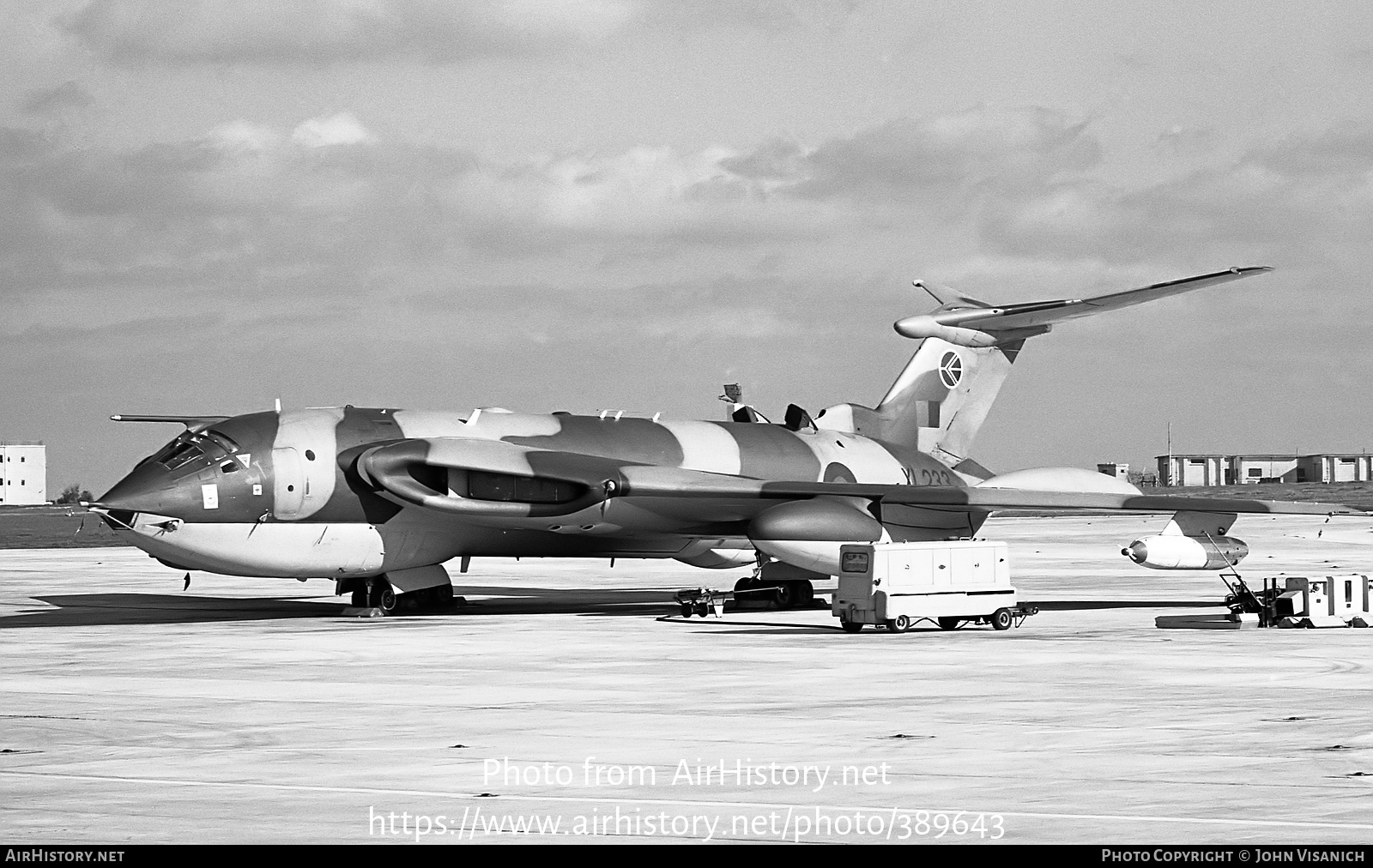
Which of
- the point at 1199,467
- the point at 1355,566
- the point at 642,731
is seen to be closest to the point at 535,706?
the point at 642,731

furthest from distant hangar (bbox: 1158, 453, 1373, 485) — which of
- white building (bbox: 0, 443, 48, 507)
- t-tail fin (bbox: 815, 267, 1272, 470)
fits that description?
t-tail fin (bbox: 815, 267, 1272, 470)

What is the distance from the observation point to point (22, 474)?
17838 cm

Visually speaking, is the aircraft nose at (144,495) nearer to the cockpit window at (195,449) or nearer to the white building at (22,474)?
the cockpit window at (195,449)

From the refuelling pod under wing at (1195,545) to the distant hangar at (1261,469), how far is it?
486 feet

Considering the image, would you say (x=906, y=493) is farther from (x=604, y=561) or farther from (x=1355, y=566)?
(x=604, y=561)

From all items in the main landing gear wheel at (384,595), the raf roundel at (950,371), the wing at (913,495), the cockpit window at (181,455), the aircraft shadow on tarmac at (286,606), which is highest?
the raf roundel at (950,371)

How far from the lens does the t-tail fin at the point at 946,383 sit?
35.6 metres

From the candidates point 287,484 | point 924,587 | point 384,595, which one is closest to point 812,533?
point 924,587

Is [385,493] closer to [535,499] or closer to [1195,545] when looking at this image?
[535,499]

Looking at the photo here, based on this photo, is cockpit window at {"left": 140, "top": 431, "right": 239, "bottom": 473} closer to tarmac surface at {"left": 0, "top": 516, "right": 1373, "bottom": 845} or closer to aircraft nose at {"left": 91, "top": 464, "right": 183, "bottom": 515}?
aircraft nose at {"left": 91, "top": 464, "right": 183, "bottom": 515}

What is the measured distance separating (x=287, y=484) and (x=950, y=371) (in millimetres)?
15204

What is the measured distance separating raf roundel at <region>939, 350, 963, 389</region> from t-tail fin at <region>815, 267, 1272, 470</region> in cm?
2

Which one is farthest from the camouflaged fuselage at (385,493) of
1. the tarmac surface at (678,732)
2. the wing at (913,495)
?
the tarmac surface at (678,732)
